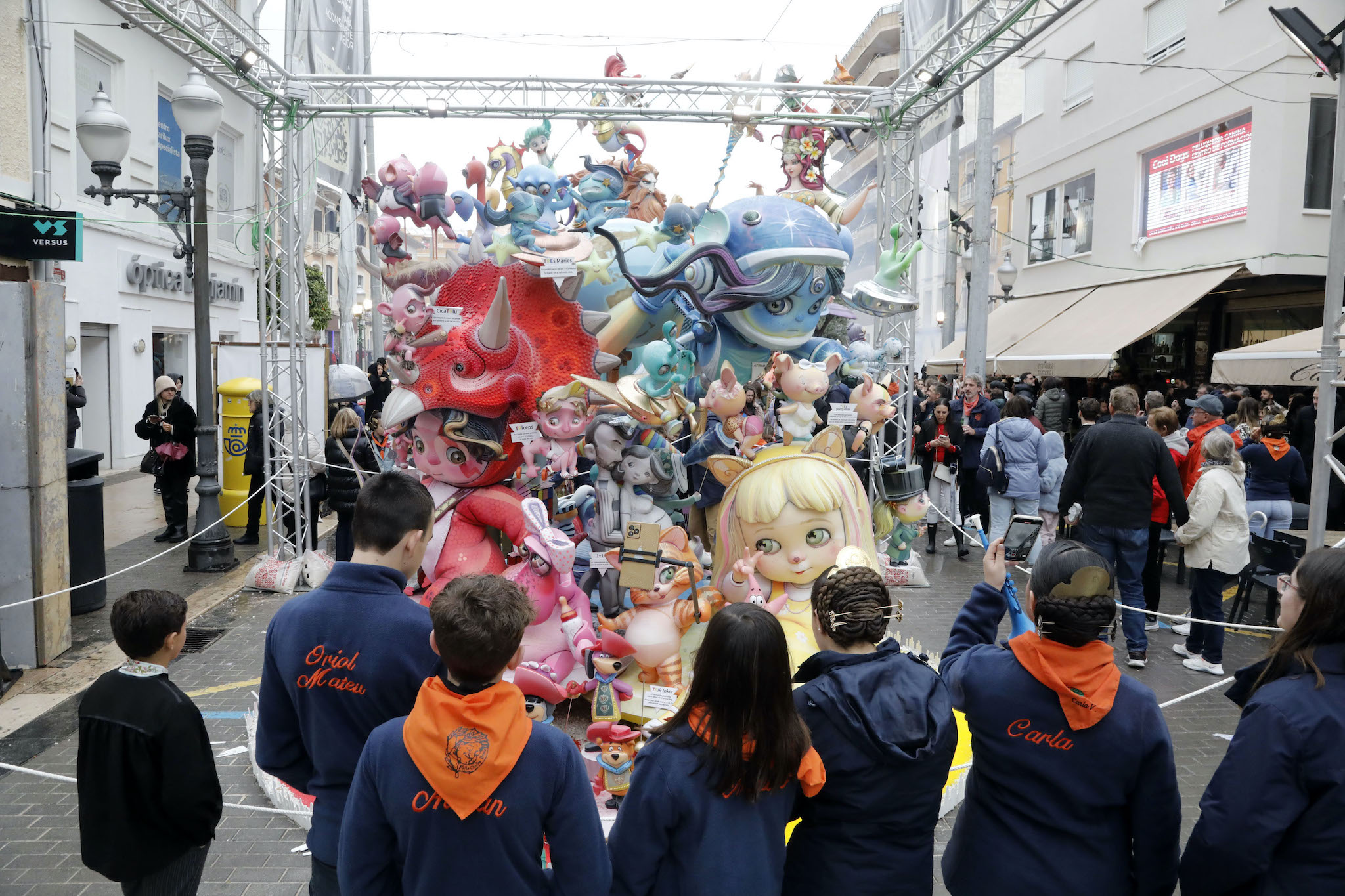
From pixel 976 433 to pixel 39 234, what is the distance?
8.36m

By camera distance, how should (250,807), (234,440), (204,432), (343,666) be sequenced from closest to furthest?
(343,666) → (250,807) → (204,432) → (234,440)

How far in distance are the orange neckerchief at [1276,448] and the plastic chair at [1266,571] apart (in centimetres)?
79

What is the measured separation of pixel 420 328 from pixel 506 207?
100 cm

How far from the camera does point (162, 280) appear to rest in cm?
1652

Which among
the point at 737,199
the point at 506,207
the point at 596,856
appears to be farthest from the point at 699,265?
the point at 596,856

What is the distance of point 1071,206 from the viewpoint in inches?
717

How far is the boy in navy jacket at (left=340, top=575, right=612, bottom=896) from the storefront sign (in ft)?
47.1

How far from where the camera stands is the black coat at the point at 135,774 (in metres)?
2.62

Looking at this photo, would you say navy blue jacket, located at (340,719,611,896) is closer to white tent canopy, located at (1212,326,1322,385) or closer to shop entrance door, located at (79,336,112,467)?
white tent canopy, located at (1212,326,1322,385)

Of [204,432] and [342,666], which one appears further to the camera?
[204,432]

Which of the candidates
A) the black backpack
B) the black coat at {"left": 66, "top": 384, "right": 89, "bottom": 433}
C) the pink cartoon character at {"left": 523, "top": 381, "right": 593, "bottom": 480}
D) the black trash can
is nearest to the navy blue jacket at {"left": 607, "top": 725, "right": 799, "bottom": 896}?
the pink cartoon character at {"left": 523, "top": 381, "right": 593, "bottom": 480}

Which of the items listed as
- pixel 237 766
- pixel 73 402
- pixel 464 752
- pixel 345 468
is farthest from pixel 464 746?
pixel 73 402

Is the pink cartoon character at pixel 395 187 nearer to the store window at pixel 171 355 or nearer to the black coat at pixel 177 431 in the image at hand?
the black coat at pixel 177 431

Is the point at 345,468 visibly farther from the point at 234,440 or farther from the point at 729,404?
the point at 729,404
